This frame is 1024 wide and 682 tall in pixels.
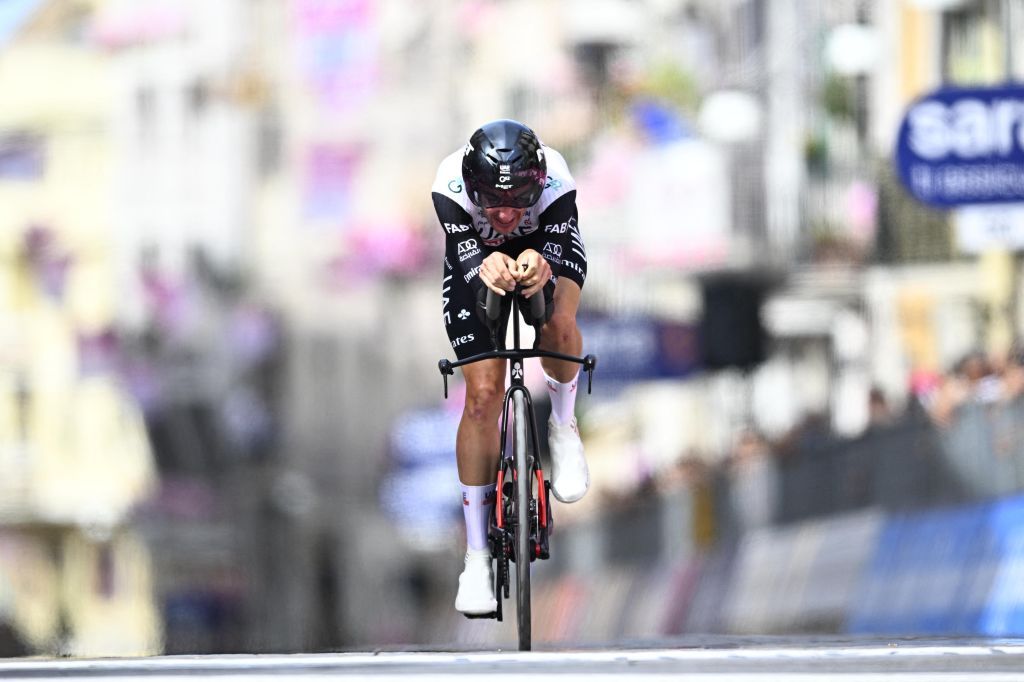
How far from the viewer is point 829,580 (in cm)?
1405

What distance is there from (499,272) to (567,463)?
3.22 feet

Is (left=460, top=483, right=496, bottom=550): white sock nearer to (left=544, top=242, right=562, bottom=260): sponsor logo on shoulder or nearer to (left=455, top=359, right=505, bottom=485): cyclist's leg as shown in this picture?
(left=455, top=359, right=505, bottom=485): cyclist's leg

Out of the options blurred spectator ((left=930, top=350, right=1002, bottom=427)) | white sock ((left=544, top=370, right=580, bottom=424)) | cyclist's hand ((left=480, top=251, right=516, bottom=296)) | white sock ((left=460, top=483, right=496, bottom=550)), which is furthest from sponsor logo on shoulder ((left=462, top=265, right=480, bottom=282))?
blurred spectator ((left=930, top=350, right=1002, bottom=427))

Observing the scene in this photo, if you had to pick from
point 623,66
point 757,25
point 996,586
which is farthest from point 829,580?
point 623,66

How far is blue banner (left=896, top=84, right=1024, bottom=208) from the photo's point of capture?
80.3 feet

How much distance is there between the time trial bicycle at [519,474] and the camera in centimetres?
746

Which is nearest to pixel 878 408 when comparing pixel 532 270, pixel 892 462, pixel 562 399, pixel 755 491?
pixel 755 491

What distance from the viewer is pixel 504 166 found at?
726cm

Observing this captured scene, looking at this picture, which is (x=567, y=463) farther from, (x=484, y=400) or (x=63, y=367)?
(x=63, y=367)

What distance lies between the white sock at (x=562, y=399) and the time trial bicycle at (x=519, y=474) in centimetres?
27

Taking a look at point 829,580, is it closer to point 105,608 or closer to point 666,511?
point 666,511

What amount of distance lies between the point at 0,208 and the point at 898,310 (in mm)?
22567

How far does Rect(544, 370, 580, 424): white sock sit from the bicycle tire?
19.3 inches

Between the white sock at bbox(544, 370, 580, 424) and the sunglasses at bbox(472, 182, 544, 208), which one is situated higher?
the sunglasses at bbox(472, 182, 544, 208)
